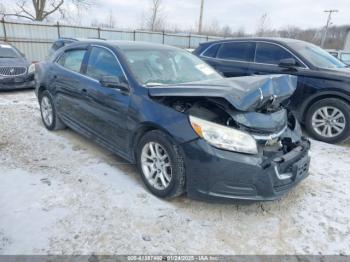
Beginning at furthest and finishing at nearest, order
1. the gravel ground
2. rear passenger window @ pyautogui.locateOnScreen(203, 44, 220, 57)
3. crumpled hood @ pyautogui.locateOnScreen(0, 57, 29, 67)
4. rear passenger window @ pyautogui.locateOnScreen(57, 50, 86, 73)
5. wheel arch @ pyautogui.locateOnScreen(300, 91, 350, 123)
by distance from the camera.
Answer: crumpled hood @ pyautogui.locateOnScreen(0, 57, 29, 67)
rear passenger window @ pyautogui.locateOnScreen(203, 44, 220, 57)
wheel arch @ pyautogui.locateOnScreen(300, 91, 350, 123)
rear passenger window @ pyautogui.locateOnScreen(57, 50, 86, 73)
the gravel ground

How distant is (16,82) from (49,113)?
155 inches

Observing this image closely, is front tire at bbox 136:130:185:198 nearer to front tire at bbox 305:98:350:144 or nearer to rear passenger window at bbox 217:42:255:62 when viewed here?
front tire at bbox 305:98:350:144

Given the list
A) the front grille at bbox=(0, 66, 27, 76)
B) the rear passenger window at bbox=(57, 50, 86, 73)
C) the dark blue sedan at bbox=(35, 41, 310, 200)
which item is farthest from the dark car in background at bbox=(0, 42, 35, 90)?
the dark blue sedan at bbox=(35, 41, 310, 200)

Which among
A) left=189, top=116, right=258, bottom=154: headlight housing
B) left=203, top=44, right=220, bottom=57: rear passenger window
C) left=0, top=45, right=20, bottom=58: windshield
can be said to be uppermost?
left=203, top=44, right=220, bottom=57: rear passenger window

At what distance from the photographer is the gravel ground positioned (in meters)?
2.27

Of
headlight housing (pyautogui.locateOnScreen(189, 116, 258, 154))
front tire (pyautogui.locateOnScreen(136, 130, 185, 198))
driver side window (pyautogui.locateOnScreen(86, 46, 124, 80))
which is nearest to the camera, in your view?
headlight housing (pyautogui.locateOnScreen(189, 116, 258, 154))

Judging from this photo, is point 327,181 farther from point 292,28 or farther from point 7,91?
point 292,28

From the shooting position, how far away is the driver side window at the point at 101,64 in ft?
10.8

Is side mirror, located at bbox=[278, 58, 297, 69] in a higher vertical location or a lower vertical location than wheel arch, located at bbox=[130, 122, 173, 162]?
higher

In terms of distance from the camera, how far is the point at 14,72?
7.83 metres

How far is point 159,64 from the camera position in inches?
135

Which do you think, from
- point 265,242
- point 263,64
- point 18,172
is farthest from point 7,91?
point 265,242

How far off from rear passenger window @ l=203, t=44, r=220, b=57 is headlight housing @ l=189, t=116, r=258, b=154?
4218 millimetres

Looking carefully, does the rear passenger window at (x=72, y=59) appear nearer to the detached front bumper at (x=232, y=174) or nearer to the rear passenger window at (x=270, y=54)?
the detached front bumper at (x=232, y=174)
